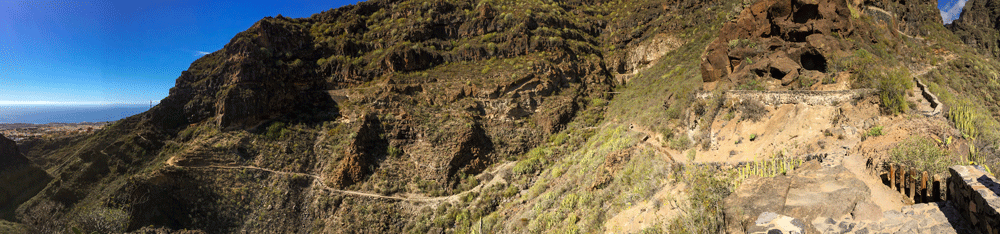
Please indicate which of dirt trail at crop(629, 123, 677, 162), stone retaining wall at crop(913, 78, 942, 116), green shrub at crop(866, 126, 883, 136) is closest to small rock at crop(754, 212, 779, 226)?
green shrub at crop(866, 126, 883, 136)

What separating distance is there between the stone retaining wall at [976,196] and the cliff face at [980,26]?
39791 millimetres

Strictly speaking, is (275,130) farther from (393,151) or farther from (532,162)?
(532,162)

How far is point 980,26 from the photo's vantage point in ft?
106

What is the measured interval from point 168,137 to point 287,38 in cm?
1145

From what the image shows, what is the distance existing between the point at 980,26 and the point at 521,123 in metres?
44.6

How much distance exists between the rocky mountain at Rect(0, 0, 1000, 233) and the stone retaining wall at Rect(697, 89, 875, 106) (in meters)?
0.05

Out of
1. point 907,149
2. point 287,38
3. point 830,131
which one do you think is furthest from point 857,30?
point 287,38

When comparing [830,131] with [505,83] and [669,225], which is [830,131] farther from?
[505,83]

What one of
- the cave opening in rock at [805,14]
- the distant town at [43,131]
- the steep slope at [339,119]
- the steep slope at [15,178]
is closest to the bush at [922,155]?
the cave opening in rock at [805,14]

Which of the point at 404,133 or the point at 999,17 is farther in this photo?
the point at 999,17

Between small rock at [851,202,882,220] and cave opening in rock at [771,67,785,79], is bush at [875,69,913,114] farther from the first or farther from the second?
small rock at [851,202,882,220]

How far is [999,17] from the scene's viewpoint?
106 ft

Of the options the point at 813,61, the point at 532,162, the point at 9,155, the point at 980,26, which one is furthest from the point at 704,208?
the point at 980,26

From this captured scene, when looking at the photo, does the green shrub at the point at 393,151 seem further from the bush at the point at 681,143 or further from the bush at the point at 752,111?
the bush at the point at 752,111
